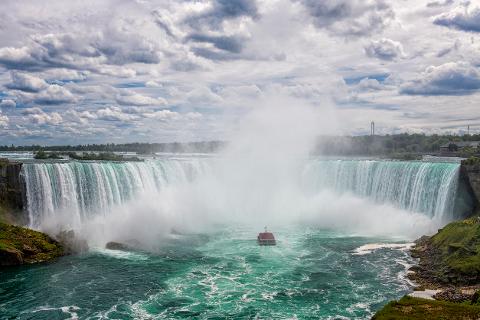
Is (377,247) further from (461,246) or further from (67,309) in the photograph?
(67,309)

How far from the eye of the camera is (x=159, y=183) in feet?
134

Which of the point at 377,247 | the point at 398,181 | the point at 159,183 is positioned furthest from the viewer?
the point at 159,183

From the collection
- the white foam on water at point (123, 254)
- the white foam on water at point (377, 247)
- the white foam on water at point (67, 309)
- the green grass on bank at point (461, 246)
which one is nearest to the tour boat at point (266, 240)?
the white foam on water at point (377, 247)

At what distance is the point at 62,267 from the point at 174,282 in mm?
6689

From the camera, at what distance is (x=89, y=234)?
30469 mm

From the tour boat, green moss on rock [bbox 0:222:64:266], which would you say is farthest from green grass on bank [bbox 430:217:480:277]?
green moss on rock [bbox 0:222:64:266]

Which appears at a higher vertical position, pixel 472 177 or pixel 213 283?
pixel 472 177

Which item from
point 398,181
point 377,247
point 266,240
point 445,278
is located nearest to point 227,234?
point 266,240

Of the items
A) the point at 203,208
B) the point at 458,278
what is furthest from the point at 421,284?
the point at 203,208

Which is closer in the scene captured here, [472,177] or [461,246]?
[461,246]

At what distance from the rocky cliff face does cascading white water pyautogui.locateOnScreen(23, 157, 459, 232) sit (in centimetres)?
62

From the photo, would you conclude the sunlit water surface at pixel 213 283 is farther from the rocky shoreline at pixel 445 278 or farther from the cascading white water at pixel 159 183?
the cascading white water at pixel 159 183

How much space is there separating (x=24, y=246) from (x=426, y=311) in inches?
852

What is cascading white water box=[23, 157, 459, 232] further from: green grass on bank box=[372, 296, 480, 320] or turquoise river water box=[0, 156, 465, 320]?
green grass on bank box=[372, 296, 480, 320]
